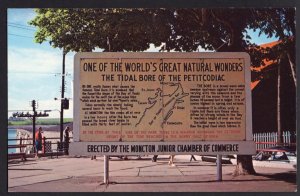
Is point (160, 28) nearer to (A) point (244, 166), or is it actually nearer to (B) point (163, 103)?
(B) point (163, 103)

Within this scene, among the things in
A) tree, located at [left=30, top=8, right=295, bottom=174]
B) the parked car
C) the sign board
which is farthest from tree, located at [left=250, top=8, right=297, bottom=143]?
the parked car

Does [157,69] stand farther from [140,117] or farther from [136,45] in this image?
[136,45]

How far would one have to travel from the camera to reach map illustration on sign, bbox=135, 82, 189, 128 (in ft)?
34.3

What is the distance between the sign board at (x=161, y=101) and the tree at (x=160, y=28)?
1.89m

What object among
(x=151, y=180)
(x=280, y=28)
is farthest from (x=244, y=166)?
(x=280, y=28)

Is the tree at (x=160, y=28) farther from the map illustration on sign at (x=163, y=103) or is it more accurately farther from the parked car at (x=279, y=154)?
the parked car at (x=279, y=154)

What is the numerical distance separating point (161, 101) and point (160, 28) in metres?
2.69

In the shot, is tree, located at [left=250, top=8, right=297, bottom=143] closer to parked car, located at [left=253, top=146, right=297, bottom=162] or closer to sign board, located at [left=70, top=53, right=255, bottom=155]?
sign board, located at [left=70, top=53, right=255, bottom=155]

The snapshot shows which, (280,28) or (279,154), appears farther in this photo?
(279,154)

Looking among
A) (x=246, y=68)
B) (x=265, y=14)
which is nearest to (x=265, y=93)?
(x=265, y=14)

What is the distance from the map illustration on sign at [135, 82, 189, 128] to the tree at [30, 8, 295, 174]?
2387 mm

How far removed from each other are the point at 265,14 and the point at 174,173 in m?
6.03

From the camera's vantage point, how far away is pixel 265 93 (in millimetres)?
29078

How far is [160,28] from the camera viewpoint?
473 inches
